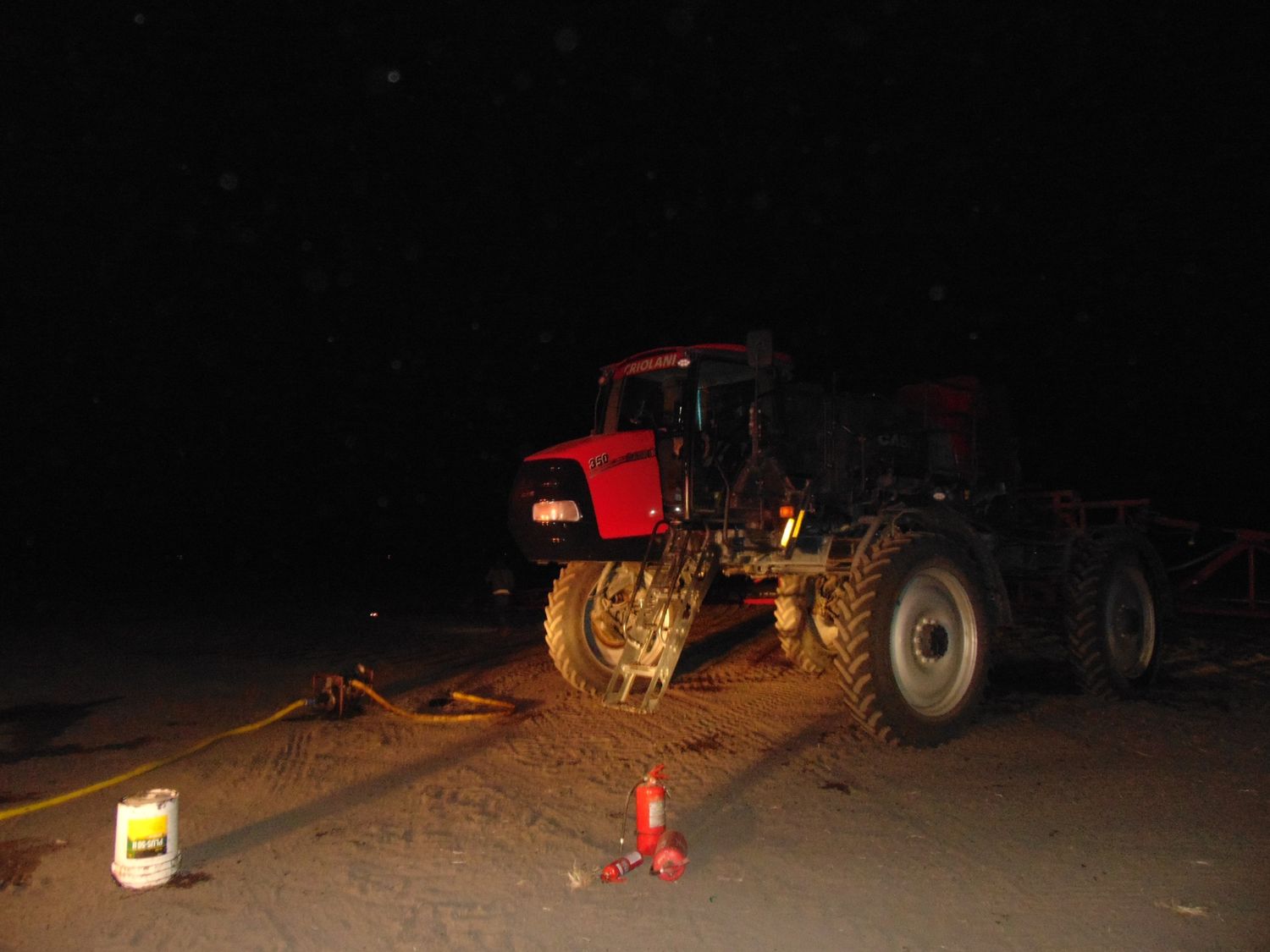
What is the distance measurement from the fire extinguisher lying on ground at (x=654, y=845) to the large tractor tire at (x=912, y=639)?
3.01 metres

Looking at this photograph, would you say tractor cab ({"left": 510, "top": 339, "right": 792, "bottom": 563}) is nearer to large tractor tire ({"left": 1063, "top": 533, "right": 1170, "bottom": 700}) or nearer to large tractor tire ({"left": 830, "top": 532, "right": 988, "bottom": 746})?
large tractor tire ({"left": 830, "top": 532, "right": 988, "bottom": 746})

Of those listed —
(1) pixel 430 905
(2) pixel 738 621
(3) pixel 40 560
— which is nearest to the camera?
(1) pixel 430 905

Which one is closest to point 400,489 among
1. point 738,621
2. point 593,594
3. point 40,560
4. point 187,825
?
point 40,560

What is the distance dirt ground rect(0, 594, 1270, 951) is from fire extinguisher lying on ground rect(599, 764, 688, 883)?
0.28 feet

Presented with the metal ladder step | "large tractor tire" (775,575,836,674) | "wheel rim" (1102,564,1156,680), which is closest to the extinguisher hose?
the metal ladder step

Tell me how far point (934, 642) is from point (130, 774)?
20.9ft

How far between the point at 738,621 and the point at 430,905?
12.6 m

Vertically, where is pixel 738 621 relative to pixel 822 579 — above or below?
below

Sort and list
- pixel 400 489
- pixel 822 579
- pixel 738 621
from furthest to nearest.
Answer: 1. pixel 400 489
2. pixel 738 621
3. pixel 822 579

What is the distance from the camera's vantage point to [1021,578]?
10.8m

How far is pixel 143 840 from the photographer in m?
4.87

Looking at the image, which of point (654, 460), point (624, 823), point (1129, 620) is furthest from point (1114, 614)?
point (624, 823)

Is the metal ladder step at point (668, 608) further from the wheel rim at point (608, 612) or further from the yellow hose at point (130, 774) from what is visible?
the yellow hose at point (130, 774)

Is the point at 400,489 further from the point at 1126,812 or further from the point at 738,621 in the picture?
the point at 1126,812
